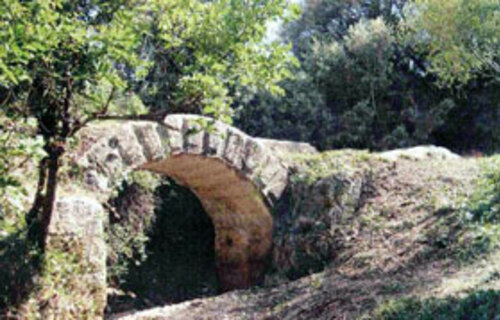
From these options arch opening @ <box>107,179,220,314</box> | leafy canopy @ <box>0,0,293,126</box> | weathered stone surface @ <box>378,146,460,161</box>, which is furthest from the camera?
arch opening @ <box>107,179,220,314</box>

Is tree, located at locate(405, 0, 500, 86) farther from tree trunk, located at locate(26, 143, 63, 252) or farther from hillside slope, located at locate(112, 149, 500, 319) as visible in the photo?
tree trunk, located at locate(26, 143, 63, 252)

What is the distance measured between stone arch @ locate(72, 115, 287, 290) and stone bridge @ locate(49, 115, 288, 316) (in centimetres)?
1

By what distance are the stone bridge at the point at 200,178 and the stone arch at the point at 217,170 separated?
11 millimetres

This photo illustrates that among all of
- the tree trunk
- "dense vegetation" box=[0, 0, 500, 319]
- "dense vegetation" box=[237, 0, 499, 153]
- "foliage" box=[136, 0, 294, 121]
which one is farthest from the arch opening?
"dense vegetation" box=[237, 0, 499, 153]

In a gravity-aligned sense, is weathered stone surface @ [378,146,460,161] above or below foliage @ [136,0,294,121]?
below

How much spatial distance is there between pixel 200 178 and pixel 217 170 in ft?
1.76

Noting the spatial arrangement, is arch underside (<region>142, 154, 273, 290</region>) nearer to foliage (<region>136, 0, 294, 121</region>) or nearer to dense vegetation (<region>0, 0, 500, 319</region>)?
dense vegetation (<region>0, 0, 500, 319</region>)

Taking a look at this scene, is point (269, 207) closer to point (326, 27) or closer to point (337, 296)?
point (337, 296)

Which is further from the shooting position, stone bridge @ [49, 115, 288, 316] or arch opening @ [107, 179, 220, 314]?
arch opening @ [107, 179, 220, 314]

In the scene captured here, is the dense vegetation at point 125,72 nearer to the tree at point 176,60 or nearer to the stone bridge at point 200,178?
the tree at point 176,60

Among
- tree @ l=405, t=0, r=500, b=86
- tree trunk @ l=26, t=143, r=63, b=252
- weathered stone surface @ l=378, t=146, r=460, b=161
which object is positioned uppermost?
tree @ l=405, t=0, r=500, b=86

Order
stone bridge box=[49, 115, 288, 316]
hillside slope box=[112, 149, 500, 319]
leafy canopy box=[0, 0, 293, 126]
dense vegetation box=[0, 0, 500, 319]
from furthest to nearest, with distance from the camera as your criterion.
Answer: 1. stone bridge box=[49, 115, 288, 316]
2. leafy canopy box=[0, 0, 293, 126]
3. hillside slope box=[112, 149, 500, 319]
4. dense vegetation box=[0, 0, 500, 319]

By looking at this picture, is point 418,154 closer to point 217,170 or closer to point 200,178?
point 217,170

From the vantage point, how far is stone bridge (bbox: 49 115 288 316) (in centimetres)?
592
